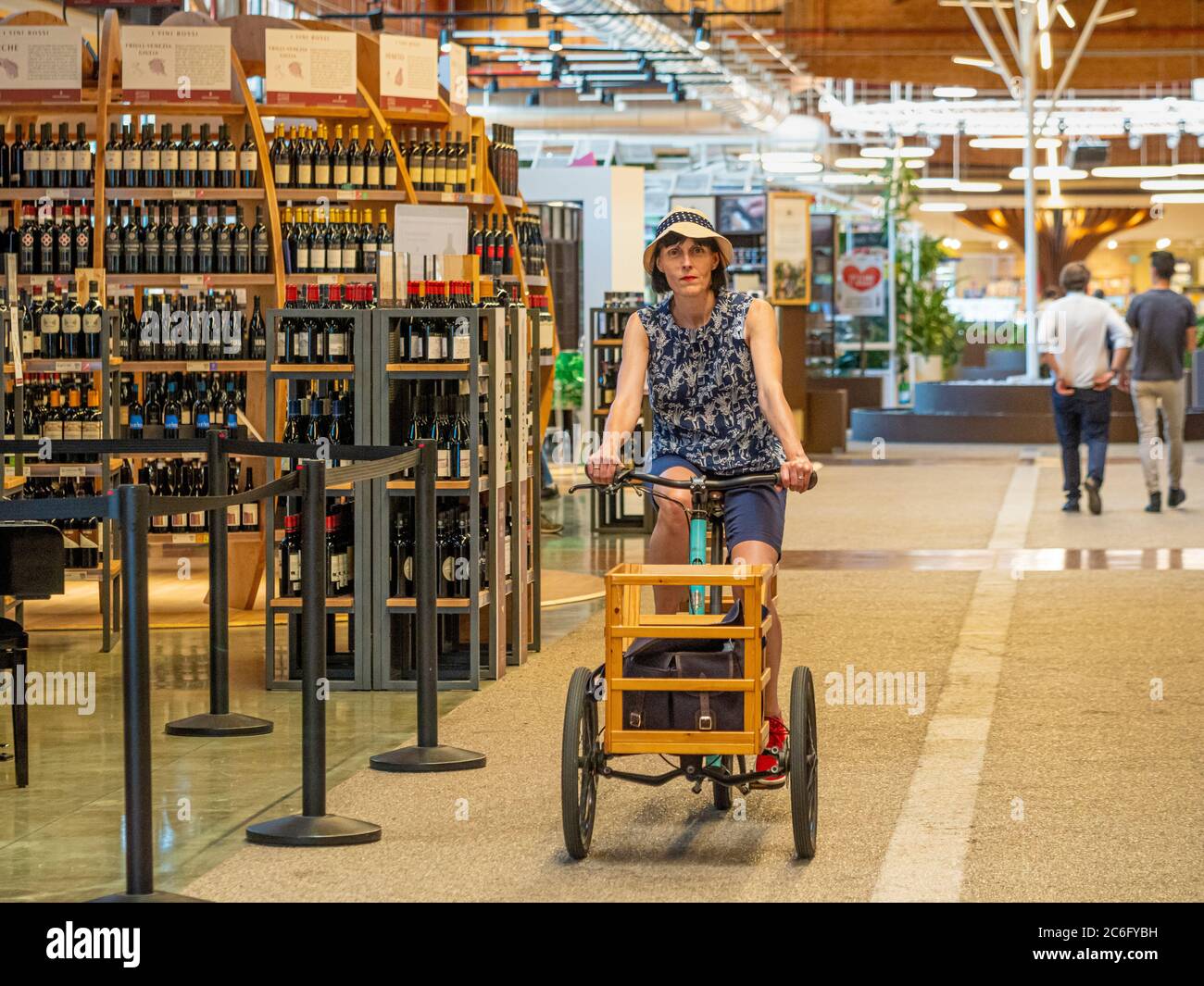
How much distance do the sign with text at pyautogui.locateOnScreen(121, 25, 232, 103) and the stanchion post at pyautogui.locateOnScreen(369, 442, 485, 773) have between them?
448 centimetres

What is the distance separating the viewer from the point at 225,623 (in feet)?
18.6

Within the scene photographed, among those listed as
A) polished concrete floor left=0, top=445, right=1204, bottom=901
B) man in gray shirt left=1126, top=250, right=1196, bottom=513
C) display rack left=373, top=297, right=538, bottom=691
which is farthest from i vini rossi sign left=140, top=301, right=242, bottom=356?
man in gray shirt left=1126, top=250, right=1196, bottom=513

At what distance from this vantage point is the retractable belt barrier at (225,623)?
359 centimetres

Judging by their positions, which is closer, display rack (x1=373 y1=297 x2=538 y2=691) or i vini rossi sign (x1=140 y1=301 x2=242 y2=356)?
display rack (x1=373 y1=297 x2=538 y2=691)

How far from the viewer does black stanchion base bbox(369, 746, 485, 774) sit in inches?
202

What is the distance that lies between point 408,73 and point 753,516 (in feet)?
20.0

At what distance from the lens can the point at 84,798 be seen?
4910 mm

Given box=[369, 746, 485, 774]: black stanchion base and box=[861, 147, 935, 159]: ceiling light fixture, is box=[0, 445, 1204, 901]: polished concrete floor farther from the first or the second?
box=[861, 147, 935, 159]: ceiling light fixture

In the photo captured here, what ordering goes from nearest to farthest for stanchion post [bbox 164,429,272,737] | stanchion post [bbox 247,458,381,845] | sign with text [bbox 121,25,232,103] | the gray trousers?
stanchion post [bbox 247,458,381,845] < stanchion post [bbox 164,429,272,737] < sign with text [bbox 121,25,232,103] < the gray trousers

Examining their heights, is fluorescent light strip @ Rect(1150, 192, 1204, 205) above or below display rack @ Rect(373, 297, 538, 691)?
above

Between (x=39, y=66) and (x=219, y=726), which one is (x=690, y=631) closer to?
(x=219, y=726)

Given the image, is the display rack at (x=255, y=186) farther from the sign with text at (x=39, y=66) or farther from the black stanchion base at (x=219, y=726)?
the black stanchion base at (x=219, y=726)

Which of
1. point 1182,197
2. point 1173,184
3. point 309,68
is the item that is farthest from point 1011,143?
point 309,68
